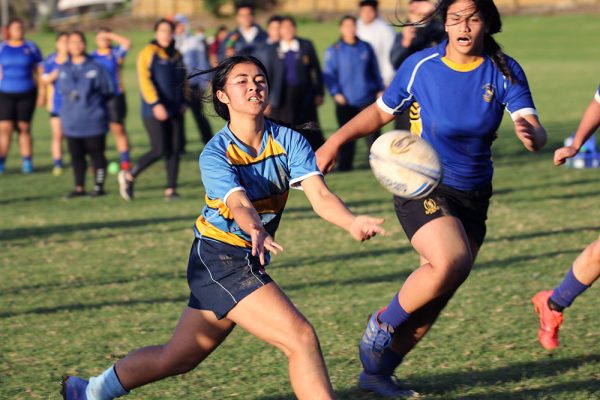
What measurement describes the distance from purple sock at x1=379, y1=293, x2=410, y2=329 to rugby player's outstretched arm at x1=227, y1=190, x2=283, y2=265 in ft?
4.05

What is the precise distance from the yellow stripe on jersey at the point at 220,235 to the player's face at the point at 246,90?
50 cm

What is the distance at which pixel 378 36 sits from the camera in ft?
51.6

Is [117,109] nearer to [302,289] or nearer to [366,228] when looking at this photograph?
[302,289]

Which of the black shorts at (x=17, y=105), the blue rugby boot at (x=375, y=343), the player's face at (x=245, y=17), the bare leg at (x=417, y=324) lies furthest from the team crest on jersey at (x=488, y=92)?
the black shorts at (x=17, y=105)

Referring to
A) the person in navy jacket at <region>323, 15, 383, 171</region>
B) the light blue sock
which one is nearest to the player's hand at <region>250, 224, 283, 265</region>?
the light blue sock

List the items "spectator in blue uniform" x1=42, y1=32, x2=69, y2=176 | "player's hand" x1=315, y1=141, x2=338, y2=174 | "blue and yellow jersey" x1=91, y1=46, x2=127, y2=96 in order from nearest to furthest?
1. "player's hand" x1=315, y1=141, x2=338, y2=174
2. "blue and yellow jersey" x1=91, y1=46, x2=127, y2=96
3. "spectator in blue uniform" x1=42, y1=32, x2=69, y2=176

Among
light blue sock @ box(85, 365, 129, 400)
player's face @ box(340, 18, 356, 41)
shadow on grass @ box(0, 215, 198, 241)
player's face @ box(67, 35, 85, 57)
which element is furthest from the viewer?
player's face @ box(340, 18, 356, 41)

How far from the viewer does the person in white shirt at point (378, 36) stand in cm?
1570

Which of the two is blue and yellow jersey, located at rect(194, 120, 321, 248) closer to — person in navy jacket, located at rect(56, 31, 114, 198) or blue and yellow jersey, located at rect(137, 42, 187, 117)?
blue and yellow jersey, located at rect(137, 42, 187, 117)

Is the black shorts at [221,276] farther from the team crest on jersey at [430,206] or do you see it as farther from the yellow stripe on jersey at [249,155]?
the team crest on jersey at [430,206]

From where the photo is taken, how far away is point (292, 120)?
15.7 meters

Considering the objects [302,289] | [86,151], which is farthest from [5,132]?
[302,289]

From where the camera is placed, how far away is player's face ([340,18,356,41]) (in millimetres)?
14844

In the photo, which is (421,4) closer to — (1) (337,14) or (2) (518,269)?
(2) (518,269)
